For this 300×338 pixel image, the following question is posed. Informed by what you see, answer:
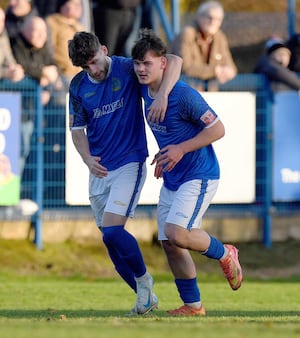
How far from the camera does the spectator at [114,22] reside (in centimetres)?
1755

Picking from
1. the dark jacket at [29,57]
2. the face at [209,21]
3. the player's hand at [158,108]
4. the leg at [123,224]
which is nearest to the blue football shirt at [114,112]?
the leg at [123,224]

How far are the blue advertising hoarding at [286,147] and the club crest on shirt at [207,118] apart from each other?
6.65 meters

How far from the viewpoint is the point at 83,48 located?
1013cm

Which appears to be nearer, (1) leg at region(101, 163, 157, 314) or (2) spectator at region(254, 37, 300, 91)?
(1) leg at region(101, 163, 157, 314)

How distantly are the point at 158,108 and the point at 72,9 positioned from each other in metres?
6.85

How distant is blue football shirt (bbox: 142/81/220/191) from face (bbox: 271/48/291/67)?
22.8 feet

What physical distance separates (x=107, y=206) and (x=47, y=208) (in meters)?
5.50

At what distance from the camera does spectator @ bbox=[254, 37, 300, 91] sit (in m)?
16.9

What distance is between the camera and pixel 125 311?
11594 millimetres

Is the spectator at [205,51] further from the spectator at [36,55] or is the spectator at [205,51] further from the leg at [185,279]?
the leg at [185,279]

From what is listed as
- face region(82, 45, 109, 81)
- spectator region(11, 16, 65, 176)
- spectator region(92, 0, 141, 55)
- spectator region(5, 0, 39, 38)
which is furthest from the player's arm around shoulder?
spectator region(92, 0, 141, 55)

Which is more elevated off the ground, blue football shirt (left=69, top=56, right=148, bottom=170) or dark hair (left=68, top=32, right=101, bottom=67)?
dark hair (left=68, top=32, right=101, bottom=67)

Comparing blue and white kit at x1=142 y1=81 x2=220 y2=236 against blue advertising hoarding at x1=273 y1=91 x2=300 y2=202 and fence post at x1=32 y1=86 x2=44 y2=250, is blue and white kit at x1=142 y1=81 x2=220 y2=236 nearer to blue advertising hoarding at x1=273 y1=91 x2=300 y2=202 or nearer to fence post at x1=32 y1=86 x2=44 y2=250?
fence post at x1=32 y1=86 x2=44 y2=250

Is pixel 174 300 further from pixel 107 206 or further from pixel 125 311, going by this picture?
pixel 107 206
